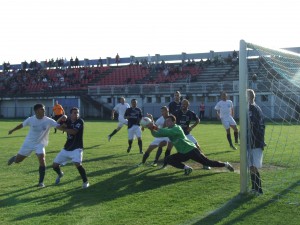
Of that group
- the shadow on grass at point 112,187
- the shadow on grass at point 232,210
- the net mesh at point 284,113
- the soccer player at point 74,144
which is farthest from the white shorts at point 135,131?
the shadow on grass at point 232,210

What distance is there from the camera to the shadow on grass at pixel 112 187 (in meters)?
7.89

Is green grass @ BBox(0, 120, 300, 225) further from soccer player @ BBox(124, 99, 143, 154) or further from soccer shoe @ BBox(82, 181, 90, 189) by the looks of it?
soccer player @ BBox(124, 99, 143, 154)

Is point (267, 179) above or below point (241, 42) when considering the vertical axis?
below

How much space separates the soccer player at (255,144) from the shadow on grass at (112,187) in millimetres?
1836

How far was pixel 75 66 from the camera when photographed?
57.1 metres

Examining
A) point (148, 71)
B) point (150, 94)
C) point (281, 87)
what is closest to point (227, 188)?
point (281, 87)

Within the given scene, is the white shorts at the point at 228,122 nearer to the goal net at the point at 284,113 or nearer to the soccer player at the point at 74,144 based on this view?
the goal net at the point at 284,113

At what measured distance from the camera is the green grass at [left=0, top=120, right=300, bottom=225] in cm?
687

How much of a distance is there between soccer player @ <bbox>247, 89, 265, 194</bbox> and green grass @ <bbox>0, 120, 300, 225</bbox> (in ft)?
1.27

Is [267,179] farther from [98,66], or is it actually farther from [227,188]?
[98,66]

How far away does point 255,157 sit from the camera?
8.32m

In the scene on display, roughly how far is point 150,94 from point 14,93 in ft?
61.1

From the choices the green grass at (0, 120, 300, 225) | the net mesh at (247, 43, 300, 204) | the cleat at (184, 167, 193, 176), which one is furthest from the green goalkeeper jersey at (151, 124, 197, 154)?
the net mesh at (247, 43, 300, 204)

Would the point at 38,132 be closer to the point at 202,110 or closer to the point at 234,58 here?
the point at 202,110
